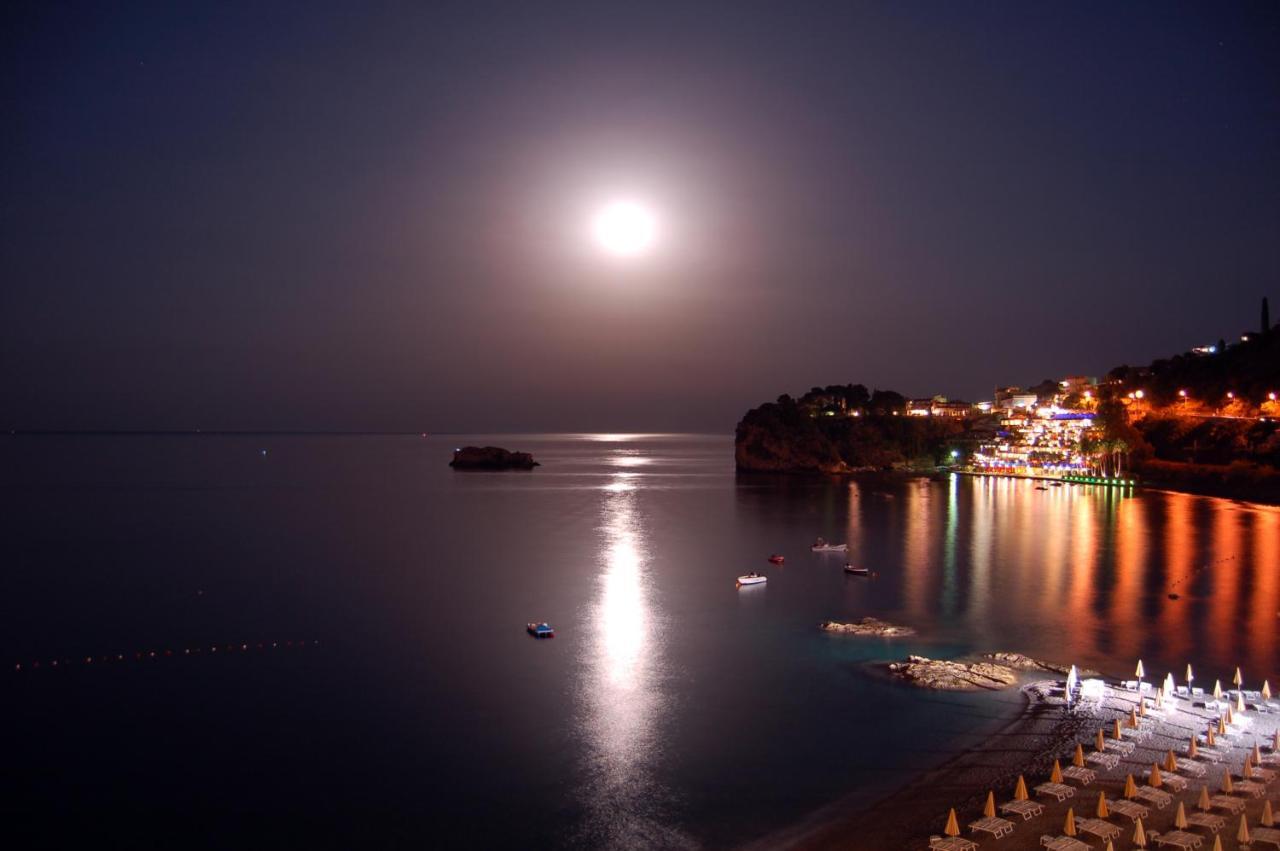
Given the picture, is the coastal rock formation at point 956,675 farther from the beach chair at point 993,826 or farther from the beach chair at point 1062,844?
the beach chair at point 1062,844

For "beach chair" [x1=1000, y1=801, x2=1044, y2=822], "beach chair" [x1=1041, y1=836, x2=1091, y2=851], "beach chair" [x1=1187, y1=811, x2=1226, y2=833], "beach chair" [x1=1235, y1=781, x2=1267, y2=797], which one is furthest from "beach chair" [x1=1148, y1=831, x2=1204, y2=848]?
"beach chair" [x1=1235, y1=781, x2=1267, y2=797]

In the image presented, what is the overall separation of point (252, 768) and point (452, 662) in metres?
10.0

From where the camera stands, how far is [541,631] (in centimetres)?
3406

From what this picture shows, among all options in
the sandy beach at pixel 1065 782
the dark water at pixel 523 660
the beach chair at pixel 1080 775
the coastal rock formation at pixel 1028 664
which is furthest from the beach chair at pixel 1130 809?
the coastal rock formation at pixel 1028 664

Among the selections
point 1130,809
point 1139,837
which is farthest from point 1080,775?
point 1139,837

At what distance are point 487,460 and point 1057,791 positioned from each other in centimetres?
14973

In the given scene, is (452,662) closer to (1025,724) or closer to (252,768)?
(252,768)

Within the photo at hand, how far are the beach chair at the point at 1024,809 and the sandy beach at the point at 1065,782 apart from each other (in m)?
0.11

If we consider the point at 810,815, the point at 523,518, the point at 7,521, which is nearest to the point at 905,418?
the point at 523,518

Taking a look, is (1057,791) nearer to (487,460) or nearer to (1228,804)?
(1228,804)

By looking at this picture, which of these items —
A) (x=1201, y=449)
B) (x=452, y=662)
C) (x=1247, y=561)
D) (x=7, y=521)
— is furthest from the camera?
(x=1201, y=449)

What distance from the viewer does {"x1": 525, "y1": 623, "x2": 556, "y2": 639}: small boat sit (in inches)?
1337

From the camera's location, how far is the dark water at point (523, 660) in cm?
1911

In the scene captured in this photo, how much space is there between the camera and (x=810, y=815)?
714 inches
